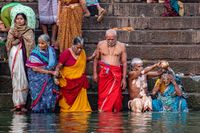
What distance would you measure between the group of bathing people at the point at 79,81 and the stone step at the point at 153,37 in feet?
4.73

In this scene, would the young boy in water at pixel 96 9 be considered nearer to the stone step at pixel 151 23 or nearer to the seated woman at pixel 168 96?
the stone step at pixel 151 23

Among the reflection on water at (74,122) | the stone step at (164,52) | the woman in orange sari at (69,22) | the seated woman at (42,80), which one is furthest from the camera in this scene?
the stone step at (164,52)

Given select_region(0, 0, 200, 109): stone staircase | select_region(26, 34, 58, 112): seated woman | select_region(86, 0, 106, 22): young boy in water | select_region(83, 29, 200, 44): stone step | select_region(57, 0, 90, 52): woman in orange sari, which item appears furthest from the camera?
select_region(86, 0, 106, 22): young boy in water

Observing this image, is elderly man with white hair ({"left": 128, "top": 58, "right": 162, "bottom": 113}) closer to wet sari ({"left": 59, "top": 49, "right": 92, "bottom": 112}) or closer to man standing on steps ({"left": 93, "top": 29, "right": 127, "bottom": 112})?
man standing on steps ({"left": 93, "top": 29, "right": 127, "bottom": 112})

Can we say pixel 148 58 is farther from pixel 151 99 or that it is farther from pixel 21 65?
pixel 21 65

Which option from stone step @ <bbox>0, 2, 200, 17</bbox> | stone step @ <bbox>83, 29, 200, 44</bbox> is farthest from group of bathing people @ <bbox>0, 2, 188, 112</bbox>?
stone step @ <bbox>0, 2, 200, 17</bbox>

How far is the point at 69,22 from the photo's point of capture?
14523 millimetres

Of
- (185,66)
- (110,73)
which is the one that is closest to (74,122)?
(110,73)

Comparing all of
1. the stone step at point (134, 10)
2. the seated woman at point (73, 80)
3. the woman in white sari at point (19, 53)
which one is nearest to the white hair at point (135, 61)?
the seated woman at point (73, 80)

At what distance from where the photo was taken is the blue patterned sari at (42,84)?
13602 mm

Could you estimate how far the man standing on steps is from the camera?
1368 centimetres

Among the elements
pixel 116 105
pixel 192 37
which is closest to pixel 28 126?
pixel 116 105

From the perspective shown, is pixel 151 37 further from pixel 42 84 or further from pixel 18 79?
pixel 18 79

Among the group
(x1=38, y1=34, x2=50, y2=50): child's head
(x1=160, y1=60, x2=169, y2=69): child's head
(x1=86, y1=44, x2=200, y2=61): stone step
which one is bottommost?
(x1=160, y1=60, x2=169, y2=69): child's head
